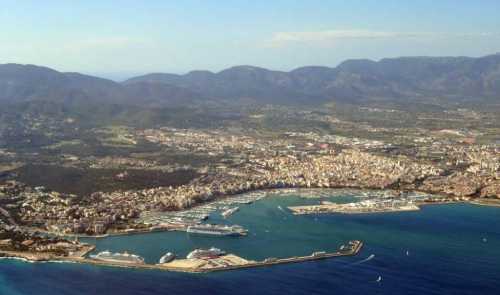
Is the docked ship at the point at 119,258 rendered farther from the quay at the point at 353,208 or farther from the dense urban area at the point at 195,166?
the quay at the point at 353,208

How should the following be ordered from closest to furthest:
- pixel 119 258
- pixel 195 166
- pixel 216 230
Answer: pixel 119 258 < pixel 216 230 < pixel 195 166

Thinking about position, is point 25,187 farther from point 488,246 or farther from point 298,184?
point 488,246

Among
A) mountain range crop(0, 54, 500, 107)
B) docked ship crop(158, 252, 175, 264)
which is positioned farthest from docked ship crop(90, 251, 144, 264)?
mountain range crop(0, 54, 500, 107)

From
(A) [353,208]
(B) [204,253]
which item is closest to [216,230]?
(B) [204,253]

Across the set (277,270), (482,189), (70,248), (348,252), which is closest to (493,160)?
(482,189)

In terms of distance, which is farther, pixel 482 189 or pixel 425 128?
pixel 425 128

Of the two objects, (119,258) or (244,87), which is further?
(244,87)

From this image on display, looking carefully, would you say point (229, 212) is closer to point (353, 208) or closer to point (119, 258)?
point (353, 208)
